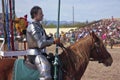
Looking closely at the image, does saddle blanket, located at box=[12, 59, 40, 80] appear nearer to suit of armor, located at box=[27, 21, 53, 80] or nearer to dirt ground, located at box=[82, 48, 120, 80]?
suit of armor, located at box=[27, 21, 53, 80]

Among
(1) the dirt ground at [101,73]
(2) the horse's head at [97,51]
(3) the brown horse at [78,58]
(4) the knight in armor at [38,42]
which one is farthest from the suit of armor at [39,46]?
(1) the dirt ground at [101,73]

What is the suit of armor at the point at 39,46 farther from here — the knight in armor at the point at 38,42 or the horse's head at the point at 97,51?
the horse's head at the point at 97,51

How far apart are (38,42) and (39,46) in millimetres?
75

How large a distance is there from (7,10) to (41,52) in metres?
3.34

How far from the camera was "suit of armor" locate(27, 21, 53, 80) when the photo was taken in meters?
6.61

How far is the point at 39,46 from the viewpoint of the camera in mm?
6652

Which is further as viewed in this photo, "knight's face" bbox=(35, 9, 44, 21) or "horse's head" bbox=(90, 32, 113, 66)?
"horse's head" bbox=(90, 32, 113, 66)

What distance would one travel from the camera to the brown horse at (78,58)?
23.0ft

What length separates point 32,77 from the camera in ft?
22.6

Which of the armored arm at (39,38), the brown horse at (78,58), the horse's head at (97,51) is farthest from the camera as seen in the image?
the horse's head at (97,51)

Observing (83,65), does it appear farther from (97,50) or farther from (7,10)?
(7,10)

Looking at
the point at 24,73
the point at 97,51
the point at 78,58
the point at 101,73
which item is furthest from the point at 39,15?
the point at 101,73


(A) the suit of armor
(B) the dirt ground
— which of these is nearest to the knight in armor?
(A) the suit of armor

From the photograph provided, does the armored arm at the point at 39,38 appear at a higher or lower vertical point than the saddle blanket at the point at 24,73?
higher
